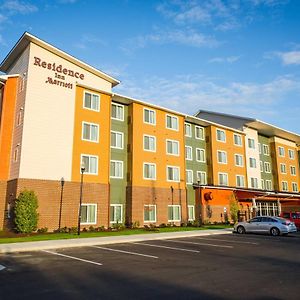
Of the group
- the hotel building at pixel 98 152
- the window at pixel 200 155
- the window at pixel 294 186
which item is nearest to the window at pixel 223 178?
the hotel building at pixel 98 152

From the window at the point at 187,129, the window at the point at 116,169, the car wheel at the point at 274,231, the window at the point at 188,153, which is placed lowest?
the car wheel at the point at 274,231

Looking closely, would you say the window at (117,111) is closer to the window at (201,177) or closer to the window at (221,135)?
the window at (201,177)

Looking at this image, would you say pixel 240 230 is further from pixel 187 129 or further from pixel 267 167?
pixel 267 167

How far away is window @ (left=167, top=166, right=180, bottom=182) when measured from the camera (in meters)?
36.6

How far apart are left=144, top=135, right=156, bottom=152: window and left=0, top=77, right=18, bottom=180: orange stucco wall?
13.4 metres

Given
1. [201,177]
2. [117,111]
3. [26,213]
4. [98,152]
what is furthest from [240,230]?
[26,213]

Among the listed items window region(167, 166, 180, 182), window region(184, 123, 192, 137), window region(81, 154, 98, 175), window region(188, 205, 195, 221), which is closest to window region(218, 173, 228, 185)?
window region(188, 205, 195, 221)

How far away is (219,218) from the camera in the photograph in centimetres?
4097

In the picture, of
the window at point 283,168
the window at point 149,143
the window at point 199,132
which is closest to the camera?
the window at point 149,143

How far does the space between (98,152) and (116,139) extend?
3450 mm

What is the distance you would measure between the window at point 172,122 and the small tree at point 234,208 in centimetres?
1208

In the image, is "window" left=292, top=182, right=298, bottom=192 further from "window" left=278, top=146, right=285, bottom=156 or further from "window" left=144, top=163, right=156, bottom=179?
"window" left=144, top=163, right=156, bottom=179

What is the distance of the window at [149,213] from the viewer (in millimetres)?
33406

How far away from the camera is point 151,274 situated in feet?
34.5
